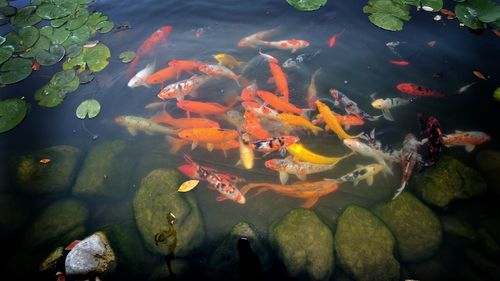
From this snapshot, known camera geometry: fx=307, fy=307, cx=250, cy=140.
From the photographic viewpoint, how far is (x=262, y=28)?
7.37 m

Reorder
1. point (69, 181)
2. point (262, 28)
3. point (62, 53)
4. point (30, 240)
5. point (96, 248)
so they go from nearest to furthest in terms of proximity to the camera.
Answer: point (96, 248) → point (30, 240) → point (69, 181) → point (62, 53) → point (262, 28)

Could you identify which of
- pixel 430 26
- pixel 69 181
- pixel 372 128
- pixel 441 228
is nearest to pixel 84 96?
pixel 69 181

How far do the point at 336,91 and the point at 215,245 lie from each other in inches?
142

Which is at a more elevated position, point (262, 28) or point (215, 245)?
point (262, 28)

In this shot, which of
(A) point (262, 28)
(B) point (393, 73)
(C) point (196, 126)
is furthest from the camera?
(A) point (262, 28)

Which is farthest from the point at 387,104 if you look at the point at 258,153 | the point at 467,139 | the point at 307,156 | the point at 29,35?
the point at 29,35

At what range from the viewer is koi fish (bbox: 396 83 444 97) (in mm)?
5793

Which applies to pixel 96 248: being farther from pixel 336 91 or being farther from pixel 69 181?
pixel 336 91

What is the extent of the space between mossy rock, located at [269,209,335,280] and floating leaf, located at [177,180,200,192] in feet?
4.81

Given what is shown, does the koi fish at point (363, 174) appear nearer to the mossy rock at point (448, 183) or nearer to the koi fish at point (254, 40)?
the mossy rock at point (448, 183)

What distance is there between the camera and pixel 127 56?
696cm

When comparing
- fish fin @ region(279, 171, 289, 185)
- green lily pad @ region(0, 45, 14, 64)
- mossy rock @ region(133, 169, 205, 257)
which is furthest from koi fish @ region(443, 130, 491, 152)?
green lily pad @ region(0, 45, 14, 64)

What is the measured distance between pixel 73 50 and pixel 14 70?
3.98 ft

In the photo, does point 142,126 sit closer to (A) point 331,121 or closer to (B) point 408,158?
(A) point 331,121
